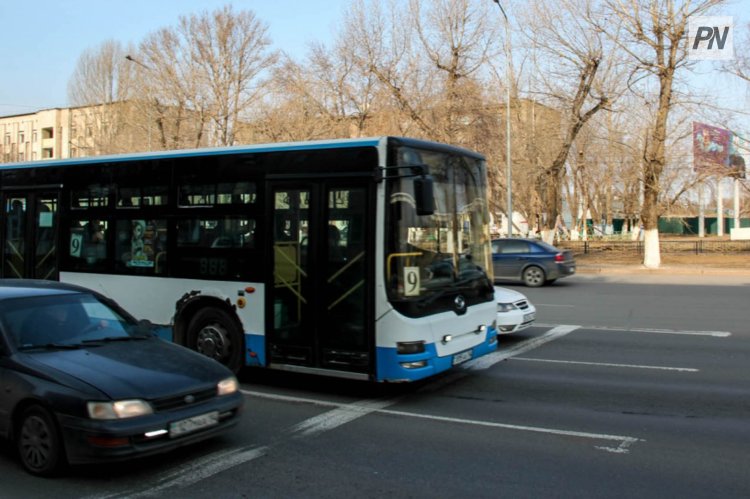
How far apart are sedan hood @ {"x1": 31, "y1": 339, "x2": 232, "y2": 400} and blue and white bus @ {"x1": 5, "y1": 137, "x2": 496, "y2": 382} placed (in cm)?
184

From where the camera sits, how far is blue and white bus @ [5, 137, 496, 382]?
23.1ft

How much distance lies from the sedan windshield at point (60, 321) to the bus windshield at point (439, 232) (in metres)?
2.68

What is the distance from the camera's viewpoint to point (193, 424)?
5152 mm

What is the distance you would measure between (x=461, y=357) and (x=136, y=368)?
145 inches

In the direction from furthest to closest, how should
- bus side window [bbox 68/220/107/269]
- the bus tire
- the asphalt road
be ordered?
bus side window [bbox 68/220/107/269]
the bus tire
the asphalt road

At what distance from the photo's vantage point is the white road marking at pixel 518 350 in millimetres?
9409

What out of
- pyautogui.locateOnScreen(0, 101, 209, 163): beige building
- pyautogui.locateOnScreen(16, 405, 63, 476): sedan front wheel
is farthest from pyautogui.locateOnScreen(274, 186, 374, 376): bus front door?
pyautogui.locateOnScreen(0, 101, 209, 163): beige building

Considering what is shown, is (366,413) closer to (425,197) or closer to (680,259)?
(425,197)

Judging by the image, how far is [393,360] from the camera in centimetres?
693

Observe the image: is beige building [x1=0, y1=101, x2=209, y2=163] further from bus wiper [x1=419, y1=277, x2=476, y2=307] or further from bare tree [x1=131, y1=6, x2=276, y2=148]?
bus wiper [x1=419, y1=277, x2=476, y2=307]

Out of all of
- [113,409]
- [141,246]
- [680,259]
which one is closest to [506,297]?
[141,246]

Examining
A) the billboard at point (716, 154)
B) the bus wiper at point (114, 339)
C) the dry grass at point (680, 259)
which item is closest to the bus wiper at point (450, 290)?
the bus wiper at point (114, 339)

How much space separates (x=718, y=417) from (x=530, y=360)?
3.29 metres

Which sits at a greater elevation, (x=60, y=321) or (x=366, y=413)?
(x=60, y=321)
